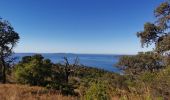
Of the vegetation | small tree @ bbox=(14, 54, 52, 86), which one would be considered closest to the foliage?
the vegetation

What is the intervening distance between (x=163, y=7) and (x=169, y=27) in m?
1.89

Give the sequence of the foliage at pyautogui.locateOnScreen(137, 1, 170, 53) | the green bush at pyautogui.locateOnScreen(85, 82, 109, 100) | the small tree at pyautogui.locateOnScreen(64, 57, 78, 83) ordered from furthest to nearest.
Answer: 1. the small tree at pyautogui.locateOnScreen(64, 57, 78, 83)
2. the foliage at pyautogui.locateOnScreen(137, 1, 170, 53)
3. the green bush at pyautogui.locateOnScreen(85, 82, 109, 100)

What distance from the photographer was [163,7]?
1038 inches

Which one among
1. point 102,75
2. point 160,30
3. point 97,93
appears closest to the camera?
point 97,93

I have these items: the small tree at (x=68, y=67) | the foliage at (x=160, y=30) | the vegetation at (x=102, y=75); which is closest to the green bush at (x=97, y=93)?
the vegetation at (x=102, y=75)

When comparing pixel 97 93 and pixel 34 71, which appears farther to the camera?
pixel 34 71

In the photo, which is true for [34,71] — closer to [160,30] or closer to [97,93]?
[160,30]

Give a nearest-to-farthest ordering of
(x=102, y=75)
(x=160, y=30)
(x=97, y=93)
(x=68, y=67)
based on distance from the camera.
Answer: (x=97, y=93), (x=160, y=30), (x=102, y=75), (x=68, y=67)

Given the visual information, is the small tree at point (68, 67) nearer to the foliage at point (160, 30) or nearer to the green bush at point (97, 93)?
the foliage at point (160, 30)

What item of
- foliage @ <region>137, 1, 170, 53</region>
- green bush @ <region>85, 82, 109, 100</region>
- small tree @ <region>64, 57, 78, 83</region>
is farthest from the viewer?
small tree @ <region>64, 57, 78, 83</region>

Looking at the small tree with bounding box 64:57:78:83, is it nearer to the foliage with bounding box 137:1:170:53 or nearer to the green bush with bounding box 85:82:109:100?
the foliage with bounding box 137:1:170:53

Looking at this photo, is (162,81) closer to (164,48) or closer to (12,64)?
(164,48)

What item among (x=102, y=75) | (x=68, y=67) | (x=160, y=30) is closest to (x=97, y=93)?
(x=160, y=30)

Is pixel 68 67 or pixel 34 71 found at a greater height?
pixel 68 67
